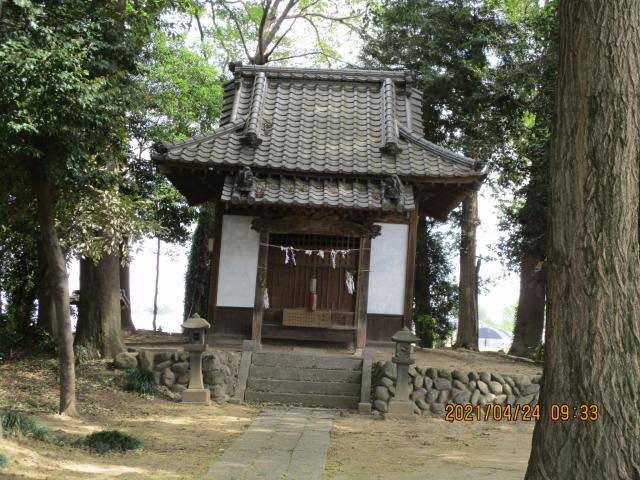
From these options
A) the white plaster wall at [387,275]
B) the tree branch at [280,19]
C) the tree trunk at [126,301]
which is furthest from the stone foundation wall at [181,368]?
the tree branch at [280,19]

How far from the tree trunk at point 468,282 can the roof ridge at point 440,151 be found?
7367mm

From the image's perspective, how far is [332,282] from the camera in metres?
14.2

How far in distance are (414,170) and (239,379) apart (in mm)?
5208

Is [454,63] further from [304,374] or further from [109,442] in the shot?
[109,442]

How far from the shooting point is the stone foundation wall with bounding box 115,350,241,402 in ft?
40.9

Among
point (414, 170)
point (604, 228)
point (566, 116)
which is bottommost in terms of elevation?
point (604, 228)

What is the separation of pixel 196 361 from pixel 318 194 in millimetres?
3842

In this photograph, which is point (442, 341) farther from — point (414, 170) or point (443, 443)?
point (443, 443)

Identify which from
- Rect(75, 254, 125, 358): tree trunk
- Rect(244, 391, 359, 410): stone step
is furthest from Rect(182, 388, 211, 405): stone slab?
Rect(75, 254, 125, 358): tree trunk

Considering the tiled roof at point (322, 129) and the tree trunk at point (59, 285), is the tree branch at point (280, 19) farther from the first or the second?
the tree trunk at point (59, 285)

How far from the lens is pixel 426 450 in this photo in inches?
362

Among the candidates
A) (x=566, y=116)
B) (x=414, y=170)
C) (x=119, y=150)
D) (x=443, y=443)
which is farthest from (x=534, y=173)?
(x=566, y=116)

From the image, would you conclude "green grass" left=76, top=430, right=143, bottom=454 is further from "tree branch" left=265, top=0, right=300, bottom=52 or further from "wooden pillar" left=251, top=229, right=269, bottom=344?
"tree branch" left=265, top=0, right=300, bottom=52

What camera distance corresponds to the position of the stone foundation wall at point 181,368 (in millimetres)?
12469
